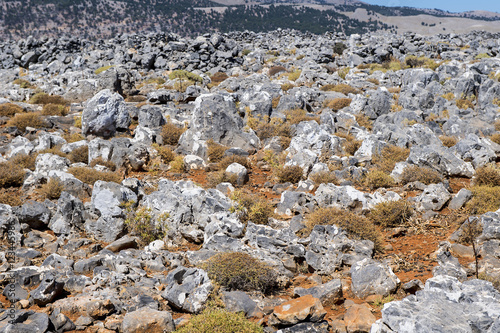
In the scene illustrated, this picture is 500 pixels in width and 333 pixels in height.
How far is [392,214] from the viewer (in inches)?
361

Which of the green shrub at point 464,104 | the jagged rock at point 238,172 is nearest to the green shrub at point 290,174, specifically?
the jagged rock at point 238,172

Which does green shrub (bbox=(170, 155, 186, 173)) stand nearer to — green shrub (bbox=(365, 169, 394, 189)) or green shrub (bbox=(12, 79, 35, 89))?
green shrub (bbox=(365, 169, 394, 189))

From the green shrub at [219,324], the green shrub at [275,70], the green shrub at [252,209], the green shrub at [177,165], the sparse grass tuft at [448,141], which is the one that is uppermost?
the green shrub at [275,70]

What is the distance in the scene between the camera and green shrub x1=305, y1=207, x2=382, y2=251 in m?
8.12

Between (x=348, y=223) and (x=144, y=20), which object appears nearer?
(x=348, y=223)

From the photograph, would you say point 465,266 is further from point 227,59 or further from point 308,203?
point 227,59

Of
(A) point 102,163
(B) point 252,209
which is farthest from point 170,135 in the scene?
(B) point 252,209

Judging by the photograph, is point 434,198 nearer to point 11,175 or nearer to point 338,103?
point 338,103

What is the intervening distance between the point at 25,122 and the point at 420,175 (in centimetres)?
1735

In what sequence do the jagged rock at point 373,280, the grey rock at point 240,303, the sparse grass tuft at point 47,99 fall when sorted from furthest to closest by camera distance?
the sparse grass tuft at point 47,99, the jagged rock at point 373,280, the grey rock at point 240,303

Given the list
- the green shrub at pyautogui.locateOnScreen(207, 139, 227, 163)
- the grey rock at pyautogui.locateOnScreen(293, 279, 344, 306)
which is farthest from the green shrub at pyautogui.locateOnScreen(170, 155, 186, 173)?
the grey rock at pyautogui.locateOnScreen(293, 279, 344, 306)

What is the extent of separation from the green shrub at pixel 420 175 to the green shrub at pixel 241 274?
636 cm

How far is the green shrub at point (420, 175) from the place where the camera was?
1091 centimetres

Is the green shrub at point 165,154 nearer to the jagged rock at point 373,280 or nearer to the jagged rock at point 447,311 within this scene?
the jagged rock at point 373,280
